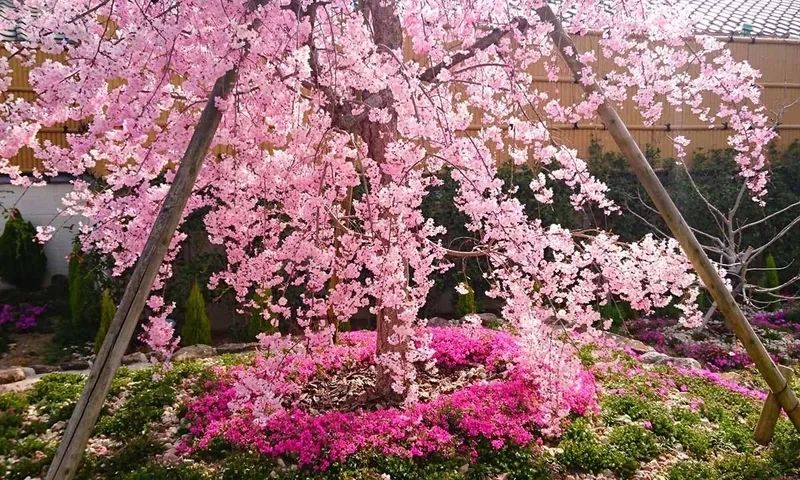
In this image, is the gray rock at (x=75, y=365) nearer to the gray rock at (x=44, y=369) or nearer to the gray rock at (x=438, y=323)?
the gray rock at (x=44, y=369)

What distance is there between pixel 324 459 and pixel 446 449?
676 mm

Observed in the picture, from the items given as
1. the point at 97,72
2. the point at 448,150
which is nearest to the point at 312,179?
the point at 448,150

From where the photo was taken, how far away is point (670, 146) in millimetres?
8500

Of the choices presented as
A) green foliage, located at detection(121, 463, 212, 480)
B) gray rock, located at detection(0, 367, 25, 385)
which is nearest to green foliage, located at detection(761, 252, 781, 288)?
green foliage, located at detection(121, 463, 212, 480)

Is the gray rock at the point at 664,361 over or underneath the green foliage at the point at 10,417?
over

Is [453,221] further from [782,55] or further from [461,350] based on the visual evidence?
[782,55]

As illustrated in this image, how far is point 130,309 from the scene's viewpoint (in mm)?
2180

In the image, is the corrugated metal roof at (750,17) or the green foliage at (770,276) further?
the corrugated metal roof at (750,17)

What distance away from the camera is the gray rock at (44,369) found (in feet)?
17.4

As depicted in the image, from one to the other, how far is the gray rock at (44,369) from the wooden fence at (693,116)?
5.32 meters

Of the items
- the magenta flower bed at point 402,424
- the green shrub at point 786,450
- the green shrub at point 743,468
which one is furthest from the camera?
the green shrub at point 786,450

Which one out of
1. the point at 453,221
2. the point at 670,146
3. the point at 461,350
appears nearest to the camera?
the point at 461,350

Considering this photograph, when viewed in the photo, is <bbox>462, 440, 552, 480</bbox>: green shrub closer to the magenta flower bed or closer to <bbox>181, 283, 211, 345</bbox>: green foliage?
the magenta flower bed

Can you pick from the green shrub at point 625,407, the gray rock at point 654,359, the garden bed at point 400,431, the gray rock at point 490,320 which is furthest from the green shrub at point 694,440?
the gray rock at point 490,320
